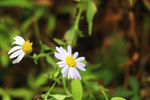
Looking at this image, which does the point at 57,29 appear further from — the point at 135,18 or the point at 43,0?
the point at 135,18

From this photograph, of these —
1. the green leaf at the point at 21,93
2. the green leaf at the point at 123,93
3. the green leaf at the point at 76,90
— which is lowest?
the green leaf at the point at 123,93

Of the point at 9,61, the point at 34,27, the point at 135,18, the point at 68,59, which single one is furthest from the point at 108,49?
the point at 68,59

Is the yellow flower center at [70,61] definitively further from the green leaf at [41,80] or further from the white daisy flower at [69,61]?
the green leaf at [41,80]

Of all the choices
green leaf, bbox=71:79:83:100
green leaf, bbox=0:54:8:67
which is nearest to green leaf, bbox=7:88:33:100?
green leaf, bbox=0:54:8:67

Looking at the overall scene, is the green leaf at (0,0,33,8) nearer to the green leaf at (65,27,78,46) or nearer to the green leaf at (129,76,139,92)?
the green leaf at (65,27,78,46)

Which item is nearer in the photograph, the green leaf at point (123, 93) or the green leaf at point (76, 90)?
the green leaf at point (76, 90)

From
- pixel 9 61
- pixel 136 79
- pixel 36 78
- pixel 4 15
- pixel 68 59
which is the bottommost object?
pixel 136 79

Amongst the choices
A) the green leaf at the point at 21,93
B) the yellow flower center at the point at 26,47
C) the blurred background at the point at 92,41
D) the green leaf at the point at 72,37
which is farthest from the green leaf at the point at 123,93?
the yellow flower center at the point at 26,47

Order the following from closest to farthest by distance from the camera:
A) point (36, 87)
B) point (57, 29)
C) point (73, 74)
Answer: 1. point (73, 74)
2. point (36, 87)
3. point (57, 29)
